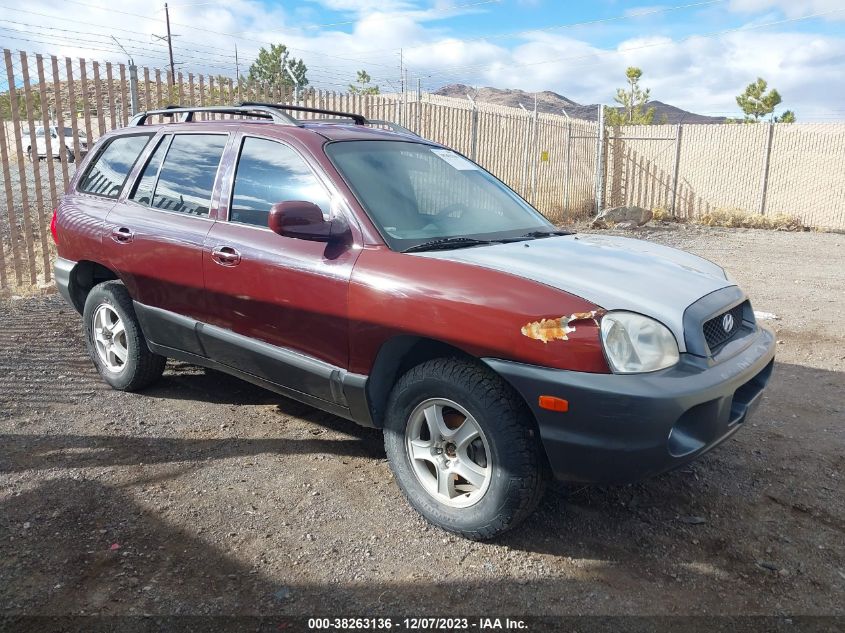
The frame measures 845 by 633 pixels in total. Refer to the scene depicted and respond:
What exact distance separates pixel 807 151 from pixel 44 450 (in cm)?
1864

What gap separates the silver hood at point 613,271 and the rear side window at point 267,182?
84cm

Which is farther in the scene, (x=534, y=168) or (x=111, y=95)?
(x=534, y=168)

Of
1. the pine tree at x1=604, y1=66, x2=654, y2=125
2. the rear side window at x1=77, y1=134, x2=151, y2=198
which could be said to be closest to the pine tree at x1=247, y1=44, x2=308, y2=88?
the pine tree at x1=604, y1=66, x2=654, y2=125

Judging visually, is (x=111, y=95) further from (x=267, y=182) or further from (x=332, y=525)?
(x=332, y=525)

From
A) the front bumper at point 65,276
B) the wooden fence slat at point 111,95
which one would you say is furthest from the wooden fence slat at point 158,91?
the front bumper at point 65,276

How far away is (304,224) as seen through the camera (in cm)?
323

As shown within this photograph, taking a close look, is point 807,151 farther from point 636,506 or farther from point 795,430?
point 636,506

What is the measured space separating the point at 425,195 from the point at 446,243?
1.78ft

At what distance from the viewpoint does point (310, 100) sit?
1130 cm

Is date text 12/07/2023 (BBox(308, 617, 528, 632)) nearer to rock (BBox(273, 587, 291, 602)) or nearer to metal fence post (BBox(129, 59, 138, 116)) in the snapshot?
rock (BBox(273, 587, 291, 602))

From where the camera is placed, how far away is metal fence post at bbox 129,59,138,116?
8.28 m

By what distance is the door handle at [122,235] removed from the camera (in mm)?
4371

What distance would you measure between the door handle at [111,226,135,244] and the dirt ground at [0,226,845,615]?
1133mm

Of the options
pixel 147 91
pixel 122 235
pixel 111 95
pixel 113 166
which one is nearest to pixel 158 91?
pixel 147 91
